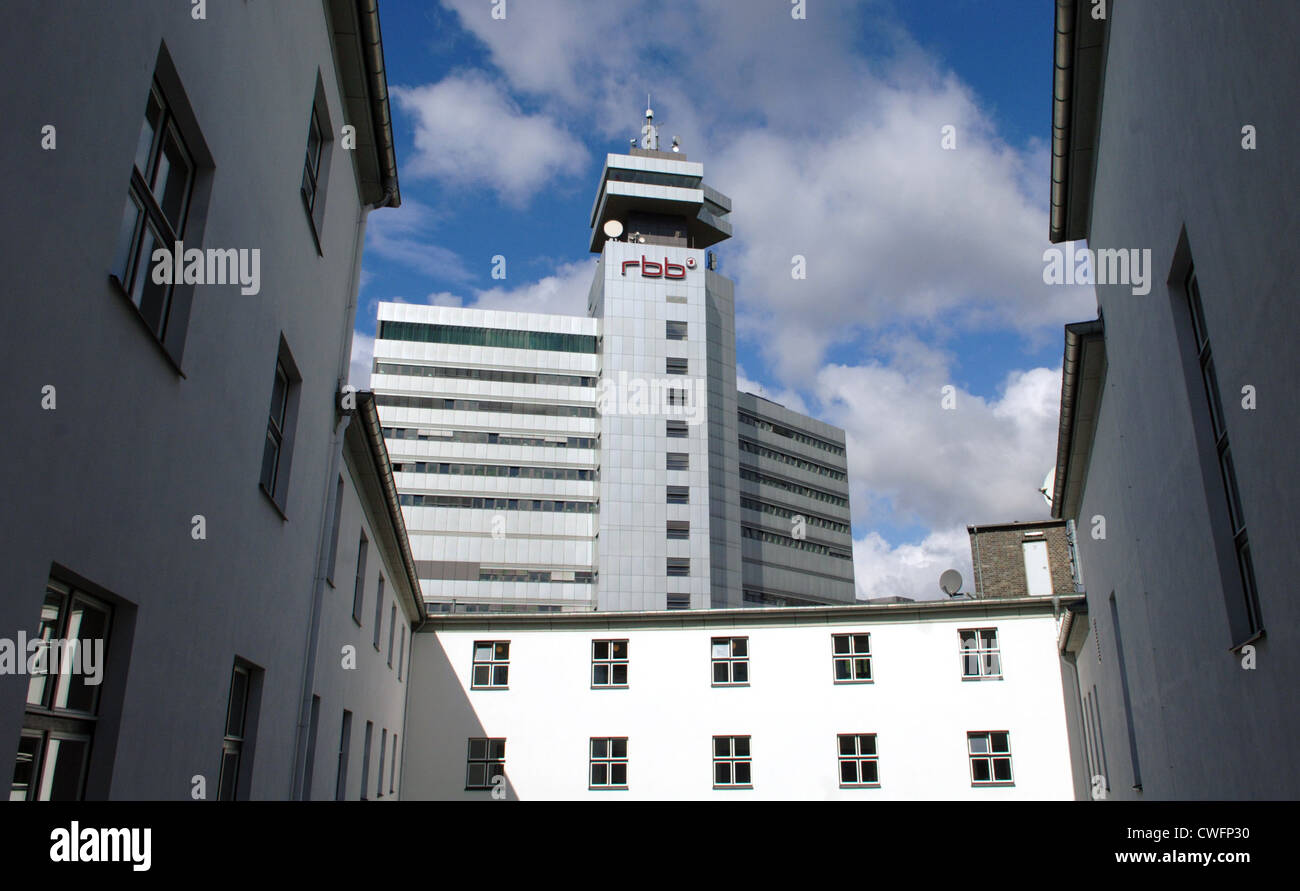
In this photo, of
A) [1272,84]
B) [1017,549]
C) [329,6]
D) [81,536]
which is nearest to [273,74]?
[329,6]

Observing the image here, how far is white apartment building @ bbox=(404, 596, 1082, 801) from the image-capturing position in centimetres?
2408

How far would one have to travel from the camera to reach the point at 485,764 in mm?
25625

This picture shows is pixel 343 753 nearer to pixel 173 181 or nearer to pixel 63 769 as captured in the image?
pixel 63 769

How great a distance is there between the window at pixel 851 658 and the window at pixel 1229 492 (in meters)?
19.4

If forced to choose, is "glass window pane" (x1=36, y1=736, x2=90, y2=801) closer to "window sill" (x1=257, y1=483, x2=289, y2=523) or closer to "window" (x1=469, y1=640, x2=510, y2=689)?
"window sill" (x1=257, y1=483, x2=289, y2=523)

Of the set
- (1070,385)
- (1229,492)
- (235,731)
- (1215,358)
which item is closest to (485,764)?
(235,731)

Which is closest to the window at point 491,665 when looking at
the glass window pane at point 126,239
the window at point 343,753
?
the window at point 343,753

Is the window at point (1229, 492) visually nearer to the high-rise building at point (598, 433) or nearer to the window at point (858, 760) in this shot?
the window at point (858, 760)

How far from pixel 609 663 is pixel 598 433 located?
4155 centimetres

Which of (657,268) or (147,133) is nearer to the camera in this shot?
(147,133)

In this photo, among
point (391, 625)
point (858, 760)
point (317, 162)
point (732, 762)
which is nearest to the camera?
point (317, 162)

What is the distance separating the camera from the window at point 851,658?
82.5 ft

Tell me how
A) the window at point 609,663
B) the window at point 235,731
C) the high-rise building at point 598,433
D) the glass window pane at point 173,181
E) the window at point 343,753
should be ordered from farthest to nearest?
the high-rise building at point 598,433 → the window at point 609,663 → the window at point 343,753 → the window at point 235,731 → the glass window pane at point 173,181
